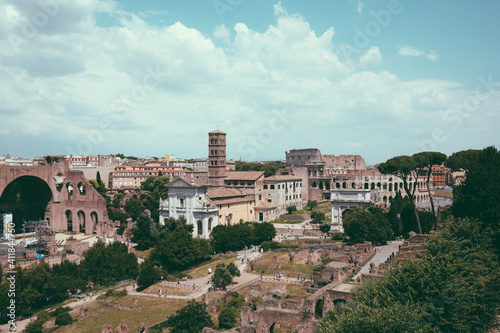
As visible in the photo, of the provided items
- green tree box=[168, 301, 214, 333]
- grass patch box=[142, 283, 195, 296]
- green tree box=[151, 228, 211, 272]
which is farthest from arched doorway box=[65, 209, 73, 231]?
green tree box=[168, 301, 214, 333]

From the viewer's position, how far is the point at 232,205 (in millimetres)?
63406

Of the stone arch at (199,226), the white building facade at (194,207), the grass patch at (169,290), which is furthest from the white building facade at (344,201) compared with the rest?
the grass patch at (169,290)

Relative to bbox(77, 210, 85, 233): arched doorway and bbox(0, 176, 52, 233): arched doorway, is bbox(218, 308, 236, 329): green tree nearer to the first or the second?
bbox(77, 210, 85, 233): arched doorway

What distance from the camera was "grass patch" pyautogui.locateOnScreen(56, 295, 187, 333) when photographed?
1225 inches

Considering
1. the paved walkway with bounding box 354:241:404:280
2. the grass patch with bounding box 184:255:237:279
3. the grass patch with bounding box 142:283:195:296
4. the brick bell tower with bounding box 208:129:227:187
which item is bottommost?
the grass patch with bounding box 142:283:195:296

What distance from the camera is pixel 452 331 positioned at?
21.5 metres

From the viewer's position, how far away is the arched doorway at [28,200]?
64938mm

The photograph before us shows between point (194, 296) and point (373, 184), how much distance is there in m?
64.4

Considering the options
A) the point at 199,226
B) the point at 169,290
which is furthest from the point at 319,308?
the point at 199,226

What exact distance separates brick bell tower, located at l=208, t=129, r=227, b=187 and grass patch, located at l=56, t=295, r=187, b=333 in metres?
36.3

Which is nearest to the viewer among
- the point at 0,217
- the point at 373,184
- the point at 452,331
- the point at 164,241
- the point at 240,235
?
the point at 452,331

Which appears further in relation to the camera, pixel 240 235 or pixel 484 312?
pixel 240 235

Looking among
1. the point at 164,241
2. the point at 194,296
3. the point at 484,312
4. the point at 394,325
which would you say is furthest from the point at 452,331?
the point at 164,241

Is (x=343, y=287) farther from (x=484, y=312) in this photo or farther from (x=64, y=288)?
(x=64, y=288)
